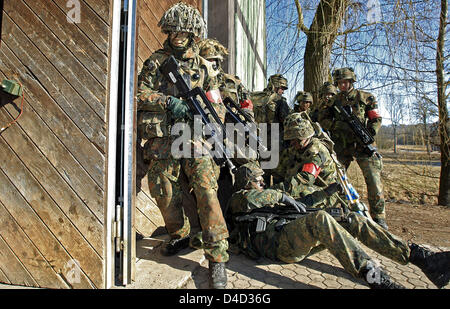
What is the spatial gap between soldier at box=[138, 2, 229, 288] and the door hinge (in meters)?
0.62

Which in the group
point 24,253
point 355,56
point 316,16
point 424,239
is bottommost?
point 424,239

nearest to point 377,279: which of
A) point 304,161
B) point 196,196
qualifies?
point 196,196

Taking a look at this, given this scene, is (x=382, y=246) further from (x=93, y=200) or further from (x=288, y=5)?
(x=288, y=5)

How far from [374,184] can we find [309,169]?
159 centimetres

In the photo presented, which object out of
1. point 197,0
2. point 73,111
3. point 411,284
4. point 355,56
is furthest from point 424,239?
point 197,0

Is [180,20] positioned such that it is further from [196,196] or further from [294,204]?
[294,204]

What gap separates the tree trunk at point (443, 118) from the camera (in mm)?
5246

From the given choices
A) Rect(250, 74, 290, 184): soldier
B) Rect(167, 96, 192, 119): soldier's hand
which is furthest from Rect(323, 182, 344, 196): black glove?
Rect(250, 74, 290, 184): soldier

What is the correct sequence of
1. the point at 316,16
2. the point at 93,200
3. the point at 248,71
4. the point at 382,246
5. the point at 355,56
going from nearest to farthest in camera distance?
the point at 93,200 → the point at 382,246 → the point at 355,56 → the point at 316,16 → the point at 248,71

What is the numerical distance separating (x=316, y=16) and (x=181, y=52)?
10.6ft

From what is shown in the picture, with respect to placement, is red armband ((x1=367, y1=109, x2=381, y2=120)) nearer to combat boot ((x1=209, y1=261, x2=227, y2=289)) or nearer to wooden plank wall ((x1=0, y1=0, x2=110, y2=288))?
combat boot ((x1=209, y1=261, x2=227, y2=289))

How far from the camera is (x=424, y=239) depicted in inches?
159

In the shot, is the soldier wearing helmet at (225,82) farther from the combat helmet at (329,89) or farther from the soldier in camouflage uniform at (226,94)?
the combat helmet at (329,89)

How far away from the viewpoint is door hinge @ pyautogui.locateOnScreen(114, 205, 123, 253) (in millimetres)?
2197
